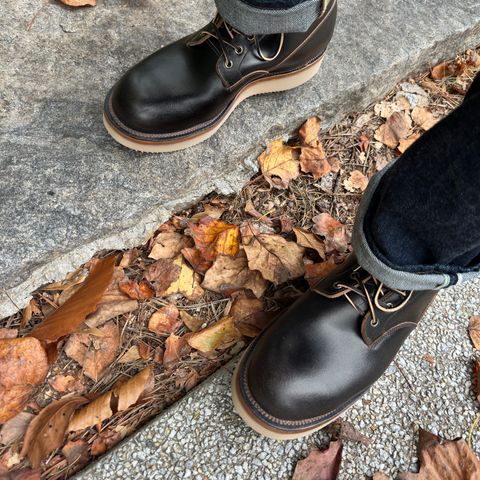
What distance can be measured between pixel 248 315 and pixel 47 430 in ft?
1.82

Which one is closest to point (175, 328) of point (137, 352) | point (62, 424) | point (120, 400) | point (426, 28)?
point (137, 352)

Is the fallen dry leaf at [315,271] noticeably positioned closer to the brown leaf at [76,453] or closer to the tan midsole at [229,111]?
the tan midsole at [229,111]

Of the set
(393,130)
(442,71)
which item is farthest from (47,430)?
(442,71)

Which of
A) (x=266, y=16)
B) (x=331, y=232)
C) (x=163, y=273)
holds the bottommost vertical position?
(x=331, y=232)

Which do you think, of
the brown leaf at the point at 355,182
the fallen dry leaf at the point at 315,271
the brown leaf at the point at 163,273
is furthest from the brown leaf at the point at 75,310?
the brown leaf at the point at 355,182

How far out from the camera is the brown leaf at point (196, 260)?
1372 mm

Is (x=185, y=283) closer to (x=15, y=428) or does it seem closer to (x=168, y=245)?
(x=168, y=245)

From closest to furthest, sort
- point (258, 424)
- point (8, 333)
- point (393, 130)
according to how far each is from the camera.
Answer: point (258, 424), point (8, 333), point (393, 130)

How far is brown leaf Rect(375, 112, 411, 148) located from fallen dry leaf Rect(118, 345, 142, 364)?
110 cm

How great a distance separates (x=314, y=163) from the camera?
160 centimetres

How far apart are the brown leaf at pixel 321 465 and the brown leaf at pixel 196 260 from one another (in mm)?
544

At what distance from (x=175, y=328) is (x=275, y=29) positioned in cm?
78

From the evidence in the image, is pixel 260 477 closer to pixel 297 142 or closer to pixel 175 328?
pixel 175 328

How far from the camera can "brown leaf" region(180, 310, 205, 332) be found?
1.31 meters
